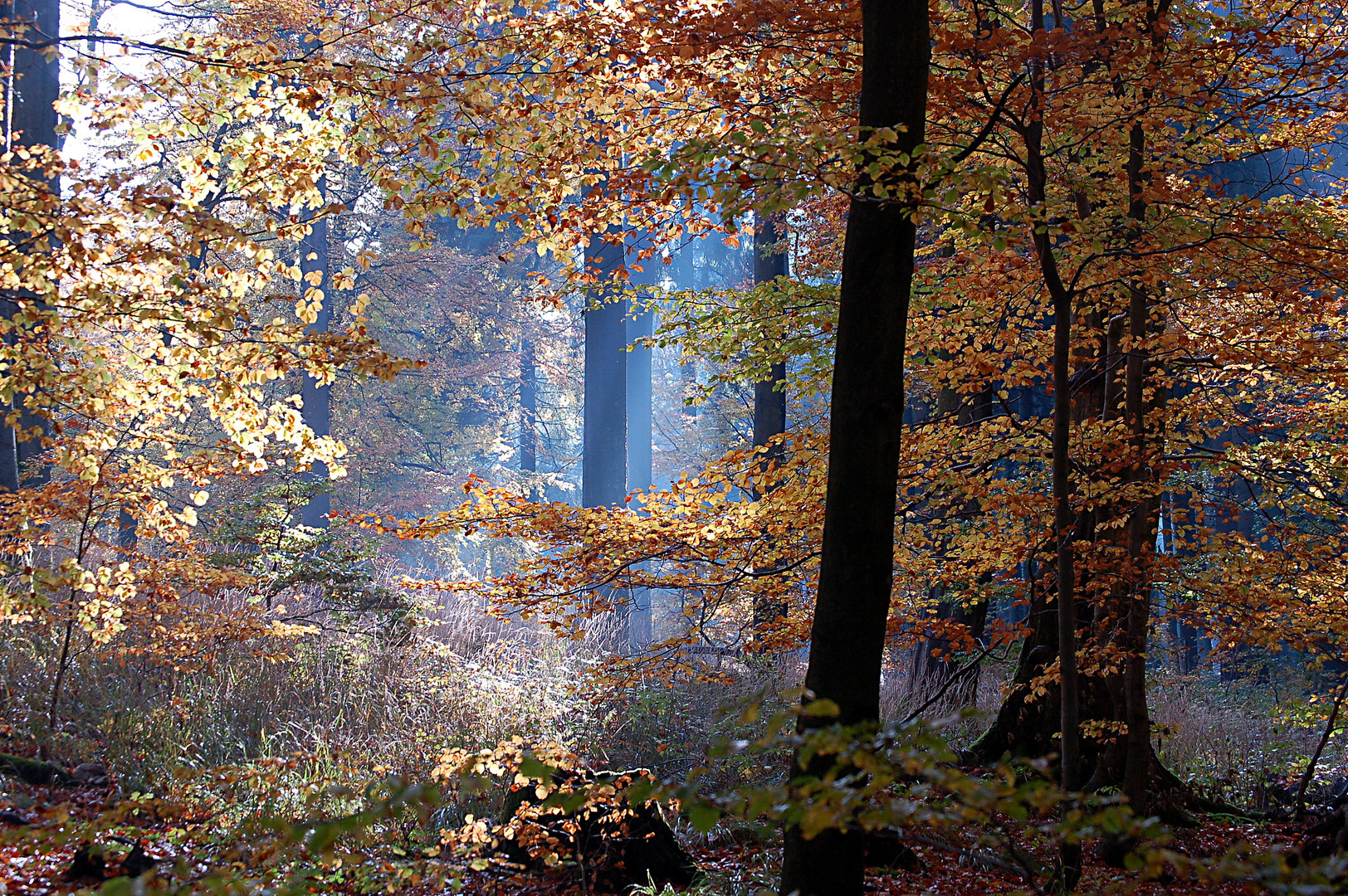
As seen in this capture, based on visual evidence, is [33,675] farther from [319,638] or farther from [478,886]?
[478,886]

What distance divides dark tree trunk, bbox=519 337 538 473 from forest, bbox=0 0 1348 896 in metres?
16.0

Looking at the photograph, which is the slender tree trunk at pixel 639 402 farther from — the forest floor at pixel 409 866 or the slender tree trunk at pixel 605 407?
the forest floor at pixel 409 866

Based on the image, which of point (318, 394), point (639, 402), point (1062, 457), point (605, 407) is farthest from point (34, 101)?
point (639, 402)

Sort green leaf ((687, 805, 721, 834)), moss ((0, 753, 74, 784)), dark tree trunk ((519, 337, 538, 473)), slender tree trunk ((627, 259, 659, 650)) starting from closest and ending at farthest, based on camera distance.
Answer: green leaf ((687, 805, 721, 834)) → moss ((0, 753, 74, 784)) → slender tree trunk ((627, 259, 659, 650)) → dark tree trunk ((519, 337, 538, 473))

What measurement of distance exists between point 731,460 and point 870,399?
2.50 meters

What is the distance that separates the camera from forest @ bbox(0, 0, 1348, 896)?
3.67 metres

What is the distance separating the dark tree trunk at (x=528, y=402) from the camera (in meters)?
25.2

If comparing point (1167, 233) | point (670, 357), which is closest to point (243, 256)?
point (1167, 233)

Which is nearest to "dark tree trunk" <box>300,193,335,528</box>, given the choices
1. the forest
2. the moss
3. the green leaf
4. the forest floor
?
the forest

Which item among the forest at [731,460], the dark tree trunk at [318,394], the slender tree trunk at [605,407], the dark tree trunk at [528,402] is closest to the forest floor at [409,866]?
the forest at [731,460]

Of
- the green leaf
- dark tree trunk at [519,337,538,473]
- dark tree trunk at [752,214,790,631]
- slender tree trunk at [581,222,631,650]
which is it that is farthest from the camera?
dark tree trunk at [519,337,538,473]

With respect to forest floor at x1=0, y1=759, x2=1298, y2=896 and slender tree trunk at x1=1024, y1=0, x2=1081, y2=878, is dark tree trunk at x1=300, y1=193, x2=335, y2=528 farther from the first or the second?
slender tree trunk at x1=1024, y1=0, x2=1081, y2=878

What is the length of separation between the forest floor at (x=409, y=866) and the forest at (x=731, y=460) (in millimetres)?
47

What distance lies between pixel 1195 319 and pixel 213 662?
887 centimetres
